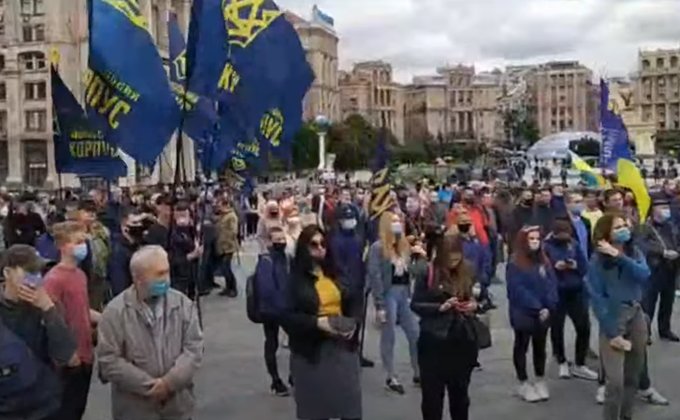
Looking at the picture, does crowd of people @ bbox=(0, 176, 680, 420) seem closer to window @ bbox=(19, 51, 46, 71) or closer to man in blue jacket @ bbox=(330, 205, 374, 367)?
man in blue jacket @ bbox=(330, 205, 374, 367)

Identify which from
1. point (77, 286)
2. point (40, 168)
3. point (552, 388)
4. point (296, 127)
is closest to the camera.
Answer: point (77, 286)

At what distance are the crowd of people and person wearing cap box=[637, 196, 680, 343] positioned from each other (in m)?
0.02

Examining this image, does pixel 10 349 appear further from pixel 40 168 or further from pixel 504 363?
pixel 40 168

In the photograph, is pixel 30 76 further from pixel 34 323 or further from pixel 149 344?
pixel 149 344

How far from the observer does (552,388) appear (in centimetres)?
973

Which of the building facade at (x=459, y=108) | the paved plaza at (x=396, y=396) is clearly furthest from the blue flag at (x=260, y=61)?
the building facade at (x=459, y=108)

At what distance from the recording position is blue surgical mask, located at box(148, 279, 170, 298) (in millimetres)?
5465

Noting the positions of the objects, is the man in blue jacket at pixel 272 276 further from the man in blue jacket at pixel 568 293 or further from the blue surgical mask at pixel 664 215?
the blue surgical mask at pixel 664 215

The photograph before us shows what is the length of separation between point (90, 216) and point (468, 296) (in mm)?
4374

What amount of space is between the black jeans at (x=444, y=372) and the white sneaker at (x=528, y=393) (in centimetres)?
192

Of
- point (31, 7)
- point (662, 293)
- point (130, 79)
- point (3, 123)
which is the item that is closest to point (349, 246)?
point (130, 79)

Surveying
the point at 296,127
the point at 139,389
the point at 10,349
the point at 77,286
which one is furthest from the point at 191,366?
the point at 296,127

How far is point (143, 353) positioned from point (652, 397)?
16.5 ft

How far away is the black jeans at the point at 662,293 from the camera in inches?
449
